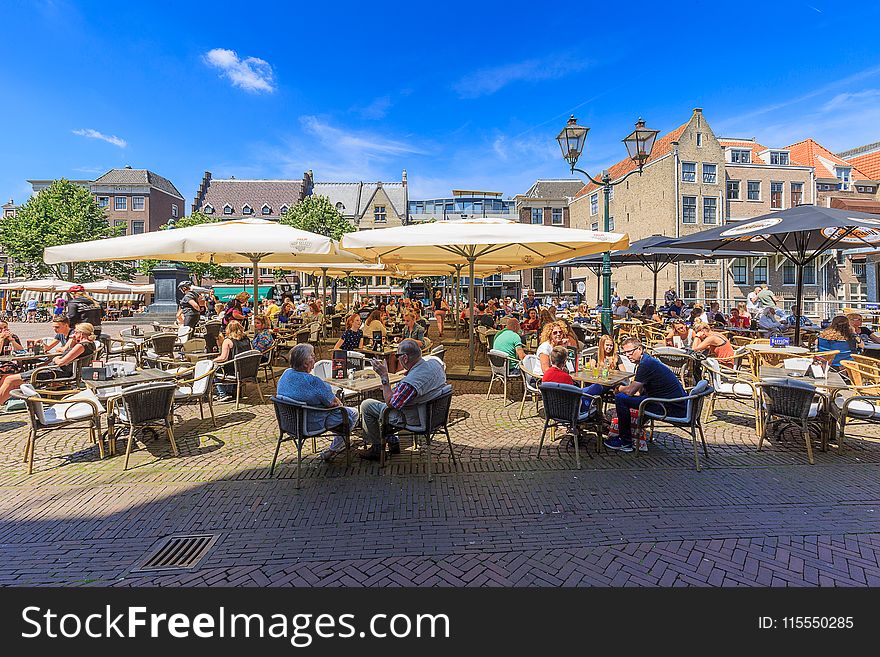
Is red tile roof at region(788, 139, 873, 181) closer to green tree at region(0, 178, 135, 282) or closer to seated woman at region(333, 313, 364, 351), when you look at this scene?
seated woman at region(333, 313, 364, 351)

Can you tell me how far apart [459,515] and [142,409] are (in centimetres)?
351

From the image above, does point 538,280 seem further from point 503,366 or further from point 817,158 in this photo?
point 503,366

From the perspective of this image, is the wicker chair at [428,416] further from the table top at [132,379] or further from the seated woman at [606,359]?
the table top at [132,379]

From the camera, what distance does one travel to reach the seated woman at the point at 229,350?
23.7ft

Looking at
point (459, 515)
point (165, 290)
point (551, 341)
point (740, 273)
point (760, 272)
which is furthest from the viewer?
point (740, 273)

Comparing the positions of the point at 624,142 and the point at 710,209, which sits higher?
the point at 710,209

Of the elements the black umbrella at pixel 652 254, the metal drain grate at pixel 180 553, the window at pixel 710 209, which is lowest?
the metal drain grate at pixel 180 553

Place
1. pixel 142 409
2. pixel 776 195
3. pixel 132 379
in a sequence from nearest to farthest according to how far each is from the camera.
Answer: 1. pixel 142 409
2. pixel 132 379
3. pixel 776 195

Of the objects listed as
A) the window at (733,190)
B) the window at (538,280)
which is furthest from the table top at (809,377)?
the window at (538,280)

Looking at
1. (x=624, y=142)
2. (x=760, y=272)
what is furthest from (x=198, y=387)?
(x=760, y=272)

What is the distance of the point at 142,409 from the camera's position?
4961 mm

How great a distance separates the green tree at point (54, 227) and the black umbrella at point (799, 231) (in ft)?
113

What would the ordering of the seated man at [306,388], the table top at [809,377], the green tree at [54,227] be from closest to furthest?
the seated man at [306,388] → the table top at [809,377] → the green tree at [54,227]

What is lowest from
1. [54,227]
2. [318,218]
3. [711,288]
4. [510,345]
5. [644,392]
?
[644,392]
